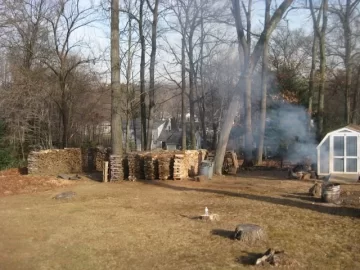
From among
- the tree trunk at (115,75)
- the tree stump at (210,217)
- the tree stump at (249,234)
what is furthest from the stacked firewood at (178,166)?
the tree stump at (249,234)

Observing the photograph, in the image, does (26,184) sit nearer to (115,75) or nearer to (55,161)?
(55,161)

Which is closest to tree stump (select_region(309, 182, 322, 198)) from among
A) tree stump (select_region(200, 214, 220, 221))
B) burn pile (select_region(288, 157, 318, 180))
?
tree stump (select_region(200, 214, 220, 221))

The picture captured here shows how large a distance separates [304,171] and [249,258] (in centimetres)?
1216

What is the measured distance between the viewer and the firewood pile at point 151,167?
18.2 metres

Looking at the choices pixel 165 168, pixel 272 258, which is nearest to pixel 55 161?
pixel 165 168

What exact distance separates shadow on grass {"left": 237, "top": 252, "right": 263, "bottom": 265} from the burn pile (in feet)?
37.6

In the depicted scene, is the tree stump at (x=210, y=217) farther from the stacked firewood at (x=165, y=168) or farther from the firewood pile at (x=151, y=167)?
the firewood pile at (x=151, y=167)

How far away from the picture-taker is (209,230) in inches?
348

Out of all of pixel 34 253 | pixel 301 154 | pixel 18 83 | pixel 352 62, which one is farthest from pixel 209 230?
pixel 352 62

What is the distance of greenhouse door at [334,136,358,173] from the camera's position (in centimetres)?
1752

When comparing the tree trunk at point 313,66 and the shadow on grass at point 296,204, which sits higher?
the tree trunk at point 313,66

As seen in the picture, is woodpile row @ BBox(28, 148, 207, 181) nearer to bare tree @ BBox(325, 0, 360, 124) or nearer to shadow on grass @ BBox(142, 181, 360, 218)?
shadow on grass @ BBox(142, 181, 360, 218)

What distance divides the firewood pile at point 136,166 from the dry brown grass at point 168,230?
3.93 m

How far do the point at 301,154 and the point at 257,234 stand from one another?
1549cm
